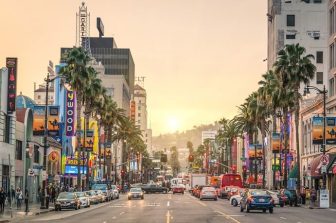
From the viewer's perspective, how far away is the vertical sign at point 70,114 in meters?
95.2

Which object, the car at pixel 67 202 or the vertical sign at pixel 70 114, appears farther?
the vertical sign at pixel 70 114

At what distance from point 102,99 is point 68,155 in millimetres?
10902

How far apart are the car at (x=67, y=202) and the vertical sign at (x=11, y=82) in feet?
30.5

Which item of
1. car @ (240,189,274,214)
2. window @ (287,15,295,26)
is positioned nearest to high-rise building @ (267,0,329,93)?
window @ (287,15,295,26)

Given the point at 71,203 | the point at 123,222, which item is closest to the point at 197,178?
the point at 71,203

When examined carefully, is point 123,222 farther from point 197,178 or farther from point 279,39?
point 279,39

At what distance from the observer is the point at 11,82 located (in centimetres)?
6047

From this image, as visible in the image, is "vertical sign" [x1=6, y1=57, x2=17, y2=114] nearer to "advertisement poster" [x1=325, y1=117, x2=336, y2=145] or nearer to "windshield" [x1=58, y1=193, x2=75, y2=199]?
"windshield" [x1=58, y1=193, x2=75, y2=199]

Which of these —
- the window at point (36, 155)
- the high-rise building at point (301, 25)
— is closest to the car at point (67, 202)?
the window at point (36, 155)

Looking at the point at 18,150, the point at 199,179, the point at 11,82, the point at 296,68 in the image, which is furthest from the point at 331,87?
Result: the point at 199,179

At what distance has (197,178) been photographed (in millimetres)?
117250

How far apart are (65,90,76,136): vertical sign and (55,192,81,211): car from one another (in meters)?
35.8

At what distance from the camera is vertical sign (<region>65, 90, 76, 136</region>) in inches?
3748

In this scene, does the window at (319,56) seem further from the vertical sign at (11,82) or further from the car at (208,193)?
the vertical sign at (11,82)
